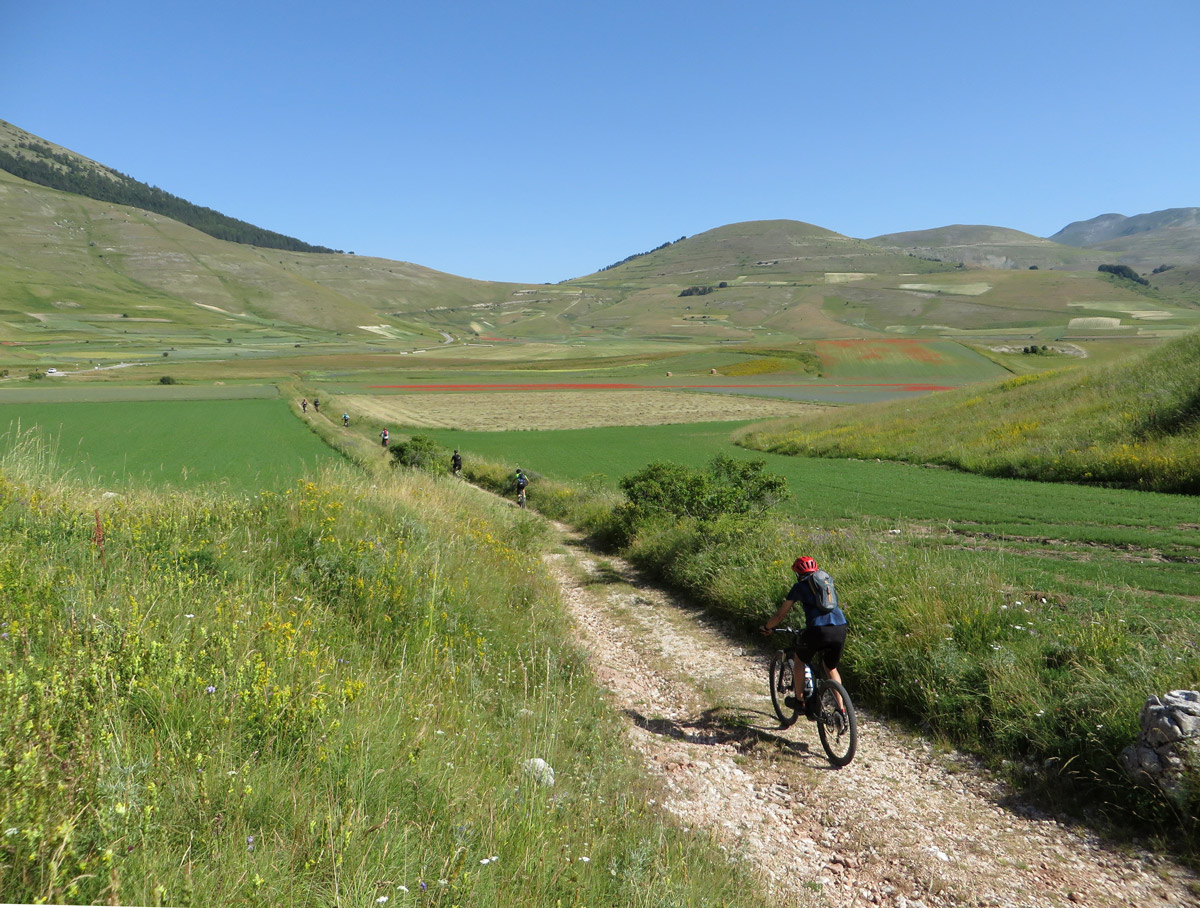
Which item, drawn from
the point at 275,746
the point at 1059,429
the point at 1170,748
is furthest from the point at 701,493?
the point at 1059,429

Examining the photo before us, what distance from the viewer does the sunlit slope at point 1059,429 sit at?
78.9 ft

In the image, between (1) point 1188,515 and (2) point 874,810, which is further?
(1) point 1188,515

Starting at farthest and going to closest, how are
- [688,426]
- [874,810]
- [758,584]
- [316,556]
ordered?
1. [688,426]
2. [758,584]
3. [316,556]
4. [874,810]

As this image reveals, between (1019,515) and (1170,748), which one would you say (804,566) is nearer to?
(1170,748)

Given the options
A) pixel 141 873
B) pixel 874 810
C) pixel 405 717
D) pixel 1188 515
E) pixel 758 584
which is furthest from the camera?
pixel 1188 515

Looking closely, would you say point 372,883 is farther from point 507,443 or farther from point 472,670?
point 507,443

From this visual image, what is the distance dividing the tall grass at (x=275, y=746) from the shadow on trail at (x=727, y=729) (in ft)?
2.71

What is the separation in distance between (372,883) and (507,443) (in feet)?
150

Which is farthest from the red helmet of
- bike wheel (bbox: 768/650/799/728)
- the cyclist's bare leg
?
bike wheel (bbox: 768/650/799/728)

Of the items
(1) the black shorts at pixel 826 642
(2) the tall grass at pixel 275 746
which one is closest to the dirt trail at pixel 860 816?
(2) the tall grass at pixel 275 746

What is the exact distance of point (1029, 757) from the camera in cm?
704

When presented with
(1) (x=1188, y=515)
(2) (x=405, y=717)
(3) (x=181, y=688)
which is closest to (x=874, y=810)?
(2) (x=405, y=717)

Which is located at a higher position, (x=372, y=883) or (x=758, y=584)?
(x=372, y=883)

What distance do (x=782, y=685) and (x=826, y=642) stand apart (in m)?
1.29
